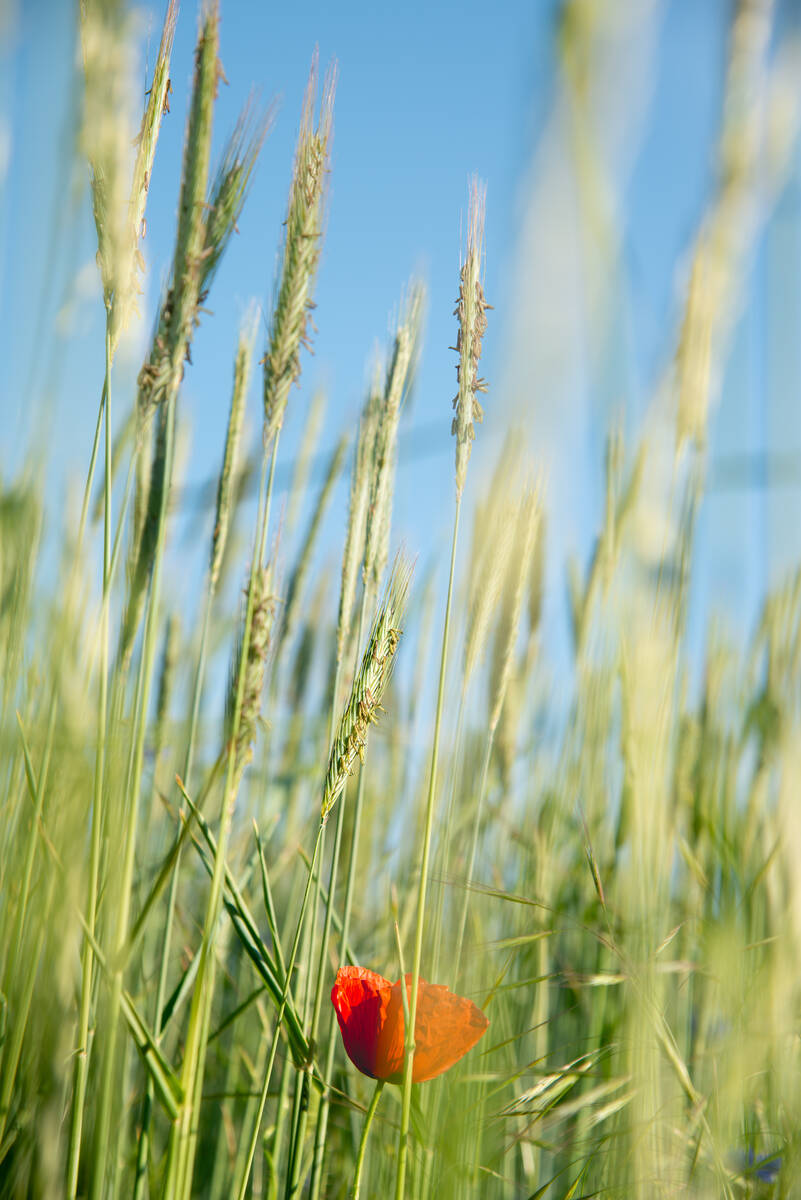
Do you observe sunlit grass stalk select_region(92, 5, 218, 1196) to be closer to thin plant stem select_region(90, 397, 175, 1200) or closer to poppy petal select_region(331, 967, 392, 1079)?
thin plant stem select_region(90, 397, 175, 1200)

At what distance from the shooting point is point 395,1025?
0.49m

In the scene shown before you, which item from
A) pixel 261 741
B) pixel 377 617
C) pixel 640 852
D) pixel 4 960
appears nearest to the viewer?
pixel 640 852

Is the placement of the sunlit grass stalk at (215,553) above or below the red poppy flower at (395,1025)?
above

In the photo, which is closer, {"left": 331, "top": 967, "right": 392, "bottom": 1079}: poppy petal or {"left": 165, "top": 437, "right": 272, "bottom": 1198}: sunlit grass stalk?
{"left": 165, "top": 437, "right": 272, "bottom": 1198}: sunlit grass stalk

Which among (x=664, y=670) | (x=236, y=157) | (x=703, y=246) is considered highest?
(x=236, y=157)

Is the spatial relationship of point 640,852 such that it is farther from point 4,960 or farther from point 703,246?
point 4,960

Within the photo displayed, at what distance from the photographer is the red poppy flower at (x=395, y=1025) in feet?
1.51

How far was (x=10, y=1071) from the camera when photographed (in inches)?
18.7

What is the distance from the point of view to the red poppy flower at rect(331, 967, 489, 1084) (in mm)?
461

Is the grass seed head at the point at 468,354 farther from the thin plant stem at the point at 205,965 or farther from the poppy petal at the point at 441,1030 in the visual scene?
the poppy petal at the point at 441,1030

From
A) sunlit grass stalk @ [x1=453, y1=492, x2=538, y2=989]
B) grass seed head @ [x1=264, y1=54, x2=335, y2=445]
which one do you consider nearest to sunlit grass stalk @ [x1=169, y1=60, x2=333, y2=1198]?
grass seed head @ [x1=264, y1=54, x2=335, y2=445]

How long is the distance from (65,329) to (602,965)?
0.80 m

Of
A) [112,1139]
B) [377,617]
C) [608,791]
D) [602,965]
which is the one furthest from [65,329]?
[602,965]

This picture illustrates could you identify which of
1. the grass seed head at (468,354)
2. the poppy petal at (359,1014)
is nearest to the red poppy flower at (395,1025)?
the poppy petal at (359,1014)
